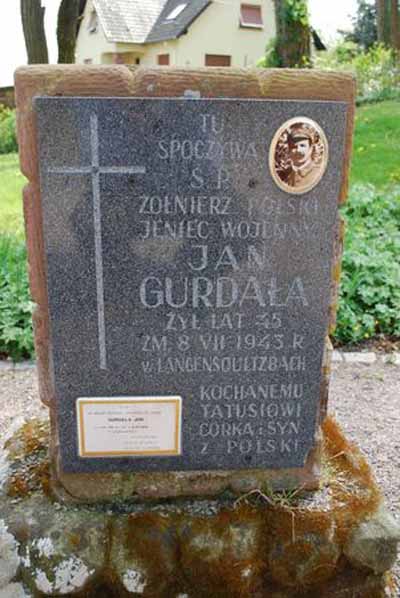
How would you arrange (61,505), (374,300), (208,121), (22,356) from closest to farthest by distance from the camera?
(208,121), (61,505), (22,356), (374,300)

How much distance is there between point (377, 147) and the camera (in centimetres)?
1034

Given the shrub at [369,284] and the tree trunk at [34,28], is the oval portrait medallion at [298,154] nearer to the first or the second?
the shrub at [369,284]

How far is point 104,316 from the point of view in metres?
2.15

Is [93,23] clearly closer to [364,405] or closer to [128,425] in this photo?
[364,405]

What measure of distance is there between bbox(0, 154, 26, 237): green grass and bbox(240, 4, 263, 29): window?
1484 centimetres

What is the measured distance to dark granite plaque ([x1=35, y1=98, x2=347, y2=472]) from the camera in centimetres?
198

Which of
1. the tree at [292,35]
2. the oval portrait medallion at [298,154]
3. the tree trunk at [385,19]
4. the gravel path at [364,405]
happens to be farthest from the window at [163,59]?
the oval portrait medallion at [298,154]

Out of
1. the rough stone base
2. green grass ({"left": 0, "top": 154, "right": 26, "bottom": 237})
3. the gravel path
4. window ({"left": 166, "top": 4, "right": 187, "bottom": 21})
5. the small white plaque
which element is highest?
window ({"left": 166, "top": 4, "right": 187, "bottom": 21})

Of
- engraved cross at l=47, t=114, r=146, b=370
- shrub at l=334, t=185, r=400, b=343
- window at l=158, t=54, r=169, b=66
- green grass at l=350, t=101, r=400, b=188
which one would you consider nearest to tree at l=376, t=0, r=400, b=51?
window at l=158, t=54, r=169, b=66

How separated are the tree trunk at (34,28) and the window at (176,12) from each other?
18.5m

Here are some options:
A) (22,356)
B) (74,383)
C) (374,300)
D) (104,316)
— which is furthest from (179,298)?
(374,300)

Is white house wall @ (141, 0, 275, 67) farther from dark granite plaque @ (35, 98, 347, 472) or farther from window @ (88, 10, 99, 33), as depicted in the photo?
dark granite plaque @ (35, 98, 347, 472)

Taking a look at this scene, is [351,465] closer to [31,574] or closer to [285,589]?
[285,589]

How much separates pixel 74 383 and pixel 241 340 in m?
0.59
